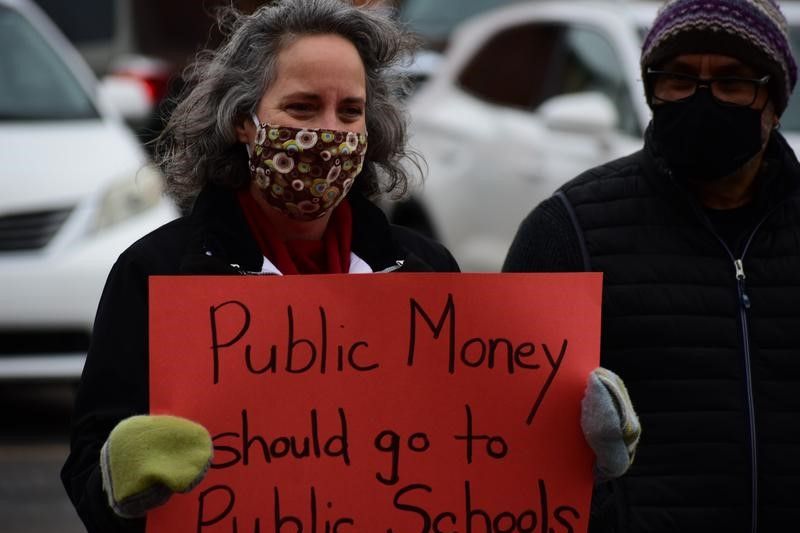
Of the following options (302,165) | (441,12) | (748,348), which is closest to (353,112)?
(302,165)

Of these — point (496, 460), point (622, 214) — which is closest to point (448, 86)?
point (622, 214)

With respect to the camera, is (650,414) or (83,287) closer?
(650,414)

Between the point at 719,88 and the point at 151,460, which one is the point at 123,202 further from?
the point at 151,460

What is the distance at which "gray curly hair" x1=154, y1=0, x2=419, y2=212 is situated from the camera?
3.07 meters

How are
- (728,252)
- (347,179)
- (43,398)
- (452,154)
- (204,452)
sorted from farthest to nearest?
(452,154) → (43,398) → (728,252) → (347,179) → (204,452)

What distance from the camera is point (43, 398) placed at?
825cm

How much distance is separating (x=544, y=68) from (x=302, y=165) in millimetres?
5578

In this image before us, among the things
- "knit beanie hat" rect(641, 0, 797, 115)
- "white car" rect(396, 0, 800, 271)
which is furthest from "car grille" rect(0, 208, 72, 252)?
"knit beanie hat" rect(641, 0, 797, 115)

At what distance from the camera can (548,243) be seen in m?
3.46

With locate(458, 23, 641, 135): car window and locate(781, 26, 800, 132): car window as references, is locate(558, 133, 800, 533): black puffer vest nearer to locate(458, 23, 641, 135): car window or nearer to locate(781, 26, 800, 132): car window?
locate(781, 26, 800, 132): car window

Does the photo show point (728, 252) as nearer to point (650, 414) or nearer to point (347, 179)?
point (650, 414)

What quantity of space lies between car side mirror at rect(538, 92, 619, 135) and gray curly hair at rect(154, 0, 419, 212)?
3936mm

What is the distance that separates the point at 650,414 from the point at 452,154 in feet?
18.9

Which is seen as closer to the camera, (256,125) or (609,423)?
(609,423)
